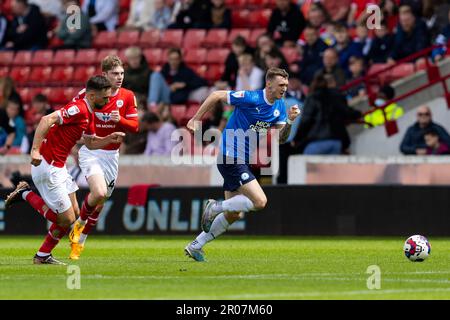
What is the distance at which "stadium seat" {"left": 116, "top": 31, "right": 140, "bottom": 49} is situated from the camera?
26.4 m

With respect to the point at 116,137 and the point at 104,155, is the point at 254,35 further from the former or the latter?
the point at 116,137

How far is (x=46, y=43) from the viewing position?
27.6m

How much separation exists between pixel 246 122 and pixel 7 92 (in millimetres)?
10199

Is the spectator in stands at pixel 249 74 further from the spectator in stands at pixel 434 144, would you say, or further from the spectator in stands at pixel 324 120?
the spectator in stands at pixel 434 144

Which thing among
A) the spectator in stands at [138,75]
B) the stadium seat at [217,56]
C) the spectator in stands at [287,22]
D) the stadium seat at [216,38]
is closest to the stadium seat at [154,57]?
the stadium seat at [216,38]

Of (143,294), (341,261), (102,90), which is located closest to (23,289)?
(143,294)

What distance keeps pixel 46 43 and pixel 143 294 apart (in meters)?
18.2

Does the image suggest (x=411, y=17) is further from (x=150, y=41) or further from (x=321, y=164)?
(x=150, y=41)

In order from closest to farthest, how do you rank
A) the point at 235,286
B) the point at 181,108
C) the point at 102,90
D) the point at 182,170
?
Answer: the point at 235,286
the point at 102,90
the point at 182,170
the point at 181,108

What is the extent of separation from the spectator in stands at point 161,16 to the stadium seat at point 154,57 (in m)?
0.63

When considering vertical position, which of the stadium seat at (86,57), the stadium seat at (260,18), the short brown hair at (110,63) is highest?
the stadium seat at (260,18)

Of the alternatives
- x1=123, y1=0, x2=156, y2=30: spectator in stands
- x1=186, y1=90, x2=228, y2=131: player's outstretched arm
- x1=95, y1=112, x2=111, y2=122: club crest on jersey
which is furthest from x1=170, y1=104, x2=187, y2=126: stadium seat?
x1=186, y1=90, x2=228, y2=131: player's outstretched arm

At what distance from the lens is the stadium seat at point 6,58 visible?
27641 mm

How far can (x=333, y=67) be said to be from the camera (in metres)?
21.7
